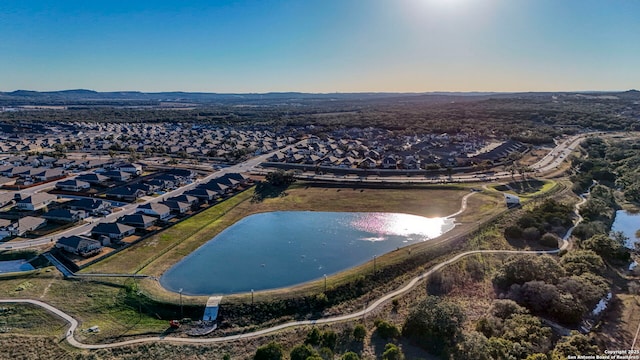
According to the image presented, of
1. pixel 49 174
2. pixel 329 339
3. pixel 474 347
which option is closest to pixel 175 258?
pixel 329 339

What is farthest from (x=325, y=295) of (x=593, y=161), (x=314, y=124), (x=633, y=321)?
(x=314, y=124)

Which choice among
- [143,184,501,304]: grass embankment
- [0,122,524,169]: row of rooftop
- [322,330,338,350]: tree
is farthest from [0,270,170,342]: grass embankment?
[0,122,524,169]: row of rooftop

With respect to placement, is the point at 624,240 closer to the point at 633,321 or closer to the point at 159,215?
the point at 633,321

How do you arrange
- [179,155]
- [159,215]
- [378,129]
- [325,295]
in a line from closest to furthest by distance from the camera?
[325,295] < [159,215] < [179,155] < [378,129]

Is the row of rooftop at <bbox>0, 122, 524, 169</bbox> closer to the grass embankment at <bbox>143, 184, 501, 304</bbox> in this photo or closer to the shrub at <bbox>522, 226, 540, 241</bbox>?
the grass embankment at <bbox>143, 184, 501, 304</bbox>

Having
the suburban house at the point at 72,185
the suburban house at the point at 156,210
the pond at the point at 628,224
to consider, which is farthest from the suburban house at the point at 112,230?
the pond at the point at 628,224

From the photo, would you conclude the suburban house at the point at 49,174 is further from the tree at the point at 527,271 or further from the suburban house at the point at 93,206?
the tree at the point at 527,271

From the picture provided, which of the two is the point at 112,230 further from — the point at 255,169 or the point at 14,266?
the point at 255,169
